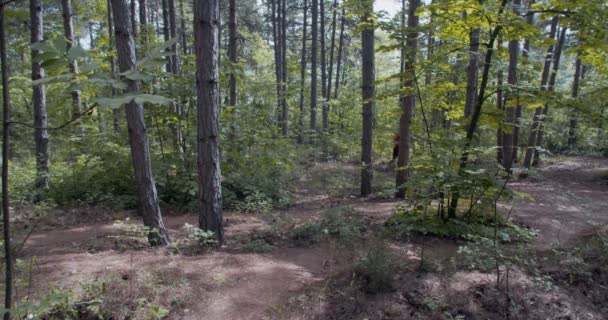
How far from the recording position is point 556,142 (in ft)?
65.6

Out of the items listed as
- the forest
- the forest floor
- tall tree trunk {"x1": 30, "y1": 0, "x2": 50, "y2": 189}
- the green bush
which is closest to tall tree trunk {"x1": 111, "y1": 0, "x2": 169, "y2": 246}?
the forest

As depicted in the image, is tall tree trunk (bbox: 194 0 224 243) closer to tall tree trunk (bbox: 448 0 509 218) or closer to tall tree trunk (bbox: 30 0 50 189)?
tall tree trunk (bbox: 448 0 509 218)

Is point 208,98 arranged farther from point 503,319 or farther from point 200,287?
point 503,319

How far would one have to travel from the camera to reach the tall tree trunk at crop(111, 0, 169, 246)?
4207 millimetres

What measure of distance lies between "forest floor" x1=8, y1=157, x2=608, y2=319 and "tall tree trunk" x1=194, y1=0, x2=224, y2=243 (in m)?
0.66

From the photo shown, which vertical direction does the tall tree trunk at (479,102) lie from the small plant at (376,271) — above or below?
above


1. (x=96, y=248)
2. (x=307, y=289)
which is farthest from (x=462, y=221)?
(x=96, y=248)

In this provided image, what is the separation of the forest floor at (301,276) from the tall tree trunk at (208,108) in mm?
657

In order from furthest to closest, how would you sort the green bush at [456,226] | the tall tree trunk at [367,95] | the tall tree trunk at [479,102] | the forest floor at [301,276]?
1. the tall tree trunk at [367,95]
2. the green bush at [456,226]
3. the tall tree trunk at [479,102]
4. the forest floor at [301,276]

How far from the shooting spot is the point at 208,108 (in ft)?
16.1

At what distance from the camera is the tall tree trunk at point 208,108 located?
4.76m

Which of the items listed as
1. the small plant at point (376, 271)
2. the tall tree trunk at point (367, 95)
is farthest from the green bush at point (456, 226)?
the tall tree trunk at point (367, 95)

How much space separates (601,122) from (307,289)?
→ 4.30 meters

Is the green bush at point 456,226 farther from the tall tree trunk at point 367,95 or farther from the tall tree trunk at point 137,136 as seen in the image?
the tall tree trunk at point 137,136
